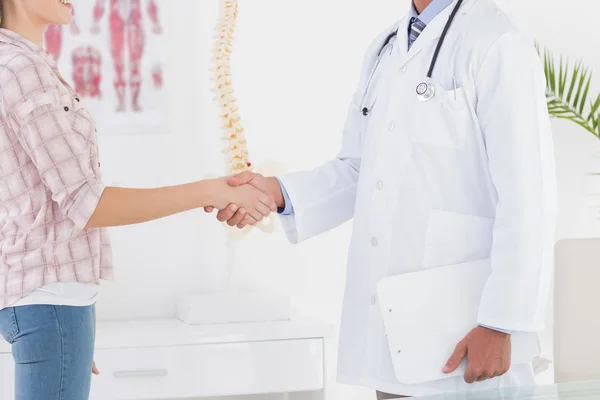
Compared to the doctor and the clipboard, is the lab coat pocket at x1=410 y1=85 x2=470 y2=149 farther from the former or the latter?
Result: the clipboard

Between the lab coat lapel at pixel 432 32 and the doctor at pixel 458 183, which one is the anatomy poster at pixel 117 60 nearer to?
the doctor at pixel 458 183

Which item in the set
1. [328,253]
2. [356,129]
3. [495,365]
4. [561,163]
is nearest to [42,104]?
[356,129]

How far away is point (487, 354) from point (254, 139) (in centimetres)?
174

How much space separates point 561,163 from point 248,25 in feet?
4.58

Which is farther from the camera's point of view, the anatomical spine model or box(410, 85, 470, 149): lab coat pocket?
the anatomical spine model

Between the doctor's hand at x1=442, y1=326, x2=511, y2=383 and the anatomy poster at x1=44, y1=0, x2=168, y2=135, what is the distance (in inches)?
71.0

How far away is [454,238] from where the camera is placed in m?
1.65

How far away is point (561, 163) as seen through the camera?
3359 millimetres

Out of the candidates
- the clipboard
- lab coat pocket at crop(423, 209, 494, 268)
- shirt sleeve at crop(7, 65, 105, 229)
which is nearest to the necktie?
lab coat pocket at crop(423, 209, 494, 268)

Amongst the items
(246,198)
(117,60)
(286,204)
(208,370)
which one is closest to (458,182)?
(286,204)

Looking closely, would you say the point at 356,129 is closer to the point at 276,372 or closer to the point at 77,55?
the point at 276,372

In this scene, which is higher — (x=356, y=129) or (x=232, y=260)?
(x=356, y=129)

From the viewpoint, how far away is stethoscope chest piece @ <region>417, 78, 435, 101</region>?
65.0 inches

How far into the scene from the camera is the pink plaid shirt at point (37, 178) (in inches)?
65.1
